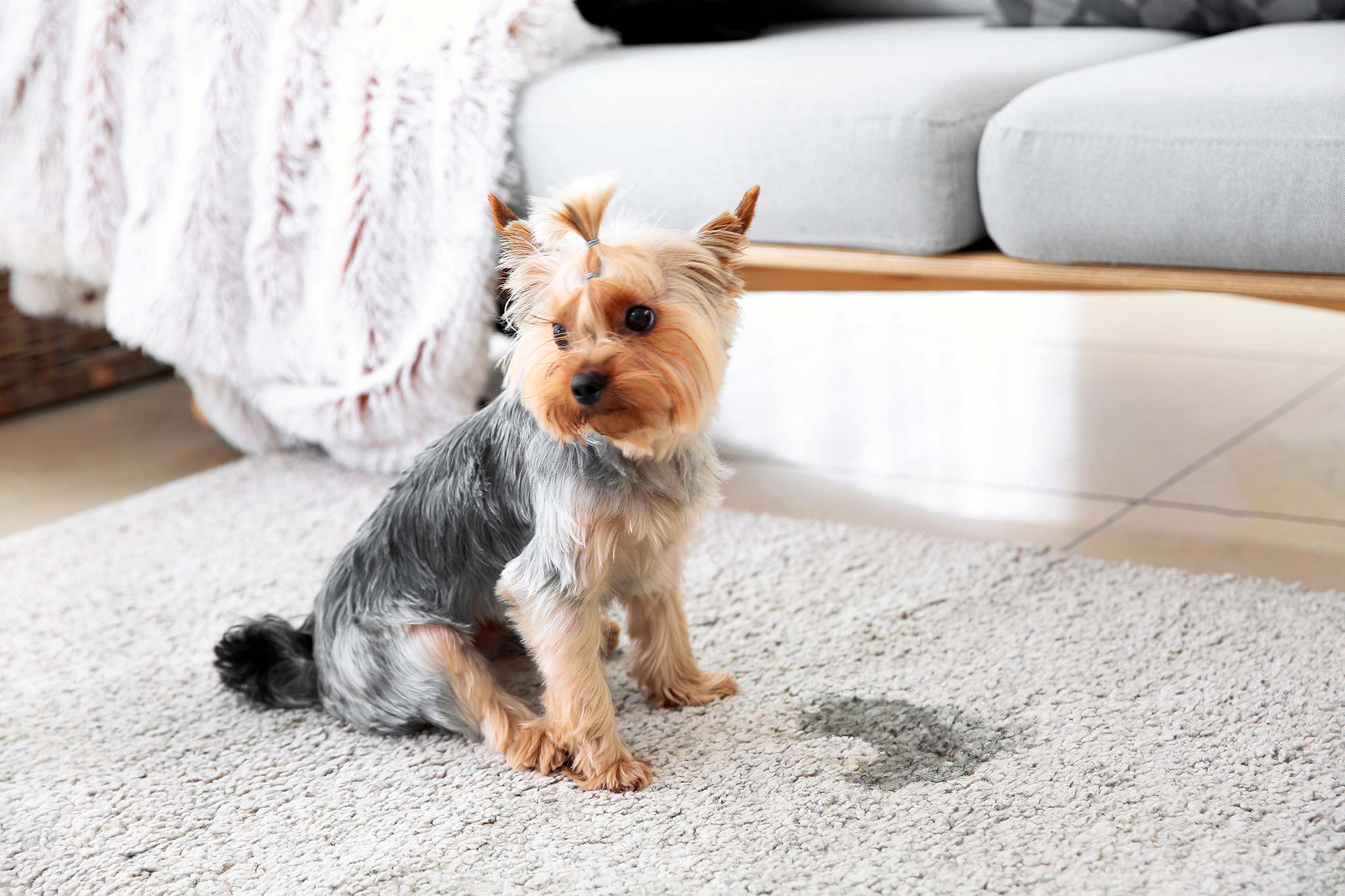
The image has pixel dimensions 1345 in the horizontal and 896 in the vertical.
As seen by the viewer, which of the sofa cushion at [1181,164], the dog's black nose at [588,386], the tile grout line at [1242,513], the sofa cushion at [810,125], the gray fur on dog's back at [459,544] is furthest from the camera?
the tile grout line at [1242,513]

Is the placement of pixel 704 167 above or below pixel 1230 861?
above

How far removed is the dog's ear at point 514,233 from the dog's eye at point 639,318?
0.42ft

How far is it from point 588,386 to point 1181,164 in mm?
790

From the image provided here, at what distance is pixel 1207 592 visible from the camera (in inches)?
62.1

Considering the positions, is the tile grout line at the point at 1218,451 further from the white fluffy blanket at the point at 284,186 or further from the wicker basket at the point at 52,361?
the wicker basket at the point at 52,361

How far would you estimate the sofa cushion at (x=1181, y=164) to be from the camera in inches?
55.6

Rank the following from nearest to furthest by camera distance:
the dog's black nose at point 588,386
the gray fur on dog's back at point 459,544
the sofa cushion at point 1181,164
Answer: the dog's black nose at point 588,386
the gray fur on dog's back at point 459,544
the sofa cushion at point 1181,164

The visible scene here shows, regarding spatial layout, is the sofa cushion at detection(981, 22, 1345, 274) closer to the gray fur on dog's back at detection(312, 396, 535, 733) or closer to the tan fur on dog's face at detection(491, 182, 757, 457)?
the tan fur on dog's face at detection(491, 182, 757, 457)

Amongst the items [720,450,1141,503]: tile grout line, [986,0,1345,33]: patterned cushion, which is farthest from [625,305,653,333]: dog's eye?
[986,0,1345,33]: patterned cushion

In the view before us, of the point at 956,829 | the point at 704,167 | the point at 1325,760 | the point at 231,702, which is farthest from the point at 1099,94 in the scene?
Answer: the point at 231,702

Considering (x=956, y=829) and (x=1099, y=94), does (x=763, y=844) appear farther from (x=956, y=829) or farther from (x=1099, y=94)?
(x=1099, y=94)

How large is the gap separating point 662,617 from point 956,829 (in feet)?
1.31

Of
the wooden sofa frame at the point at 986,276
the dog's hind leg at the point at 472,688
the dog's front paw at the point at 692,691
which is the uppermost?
the wooden sofa frame at the point at 986,276

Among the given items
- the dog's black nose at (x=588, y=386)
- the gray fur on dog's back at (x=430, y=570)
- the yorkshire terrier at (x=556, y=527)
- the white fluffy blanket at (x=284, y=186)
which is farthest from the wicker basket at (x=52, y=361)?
the dog's black nose at (x=588, y=386)
